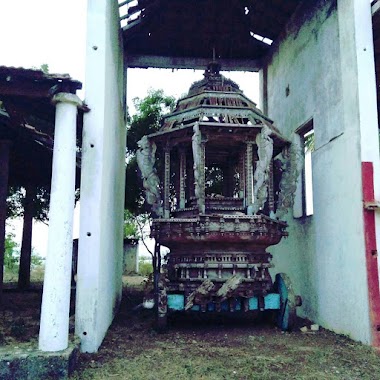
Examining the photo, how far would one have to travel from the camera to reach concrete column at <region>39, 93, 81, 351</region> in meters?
6.23

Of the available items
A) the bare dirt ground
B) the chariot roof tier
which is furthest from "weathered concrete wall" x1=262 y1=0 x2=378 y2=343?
the chariot roof tier

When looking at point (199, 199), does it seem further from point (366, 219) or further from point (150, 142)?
point (366, 219)

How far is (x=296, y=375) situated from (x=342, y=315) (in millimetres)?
2991

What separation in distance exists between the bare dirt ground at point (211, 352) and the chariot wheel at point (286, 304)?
218 millimetres

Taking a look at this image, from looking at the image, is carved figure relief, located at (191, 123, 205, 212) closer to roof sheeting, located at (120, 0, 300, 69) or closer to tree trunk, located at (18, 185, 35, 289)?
roof sheeting, located at (120, 0, 300, 69)

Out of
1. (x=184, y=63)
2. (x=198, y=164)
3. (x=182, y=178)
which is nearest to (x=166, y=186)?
(x=182, y=178)

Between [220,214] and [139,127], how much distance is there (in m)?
8.79

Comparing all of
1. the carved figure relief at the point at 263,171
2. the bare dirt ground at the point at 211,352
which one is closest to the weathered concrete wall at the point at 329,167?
the bare dirt ground at the point at 211,352

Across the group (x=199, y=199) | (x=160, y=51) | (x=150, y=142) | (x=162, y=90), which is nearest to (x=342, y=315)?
(x=199, y=199)

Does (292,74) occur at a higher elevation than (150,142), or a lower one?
higher

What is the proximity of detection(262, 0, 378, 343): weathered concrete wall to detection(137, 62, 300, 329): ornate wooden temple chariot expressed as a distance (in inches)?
36.0

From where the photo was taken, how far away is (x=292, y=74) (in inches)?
482

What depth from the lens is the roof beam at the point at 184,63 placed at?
46.5ft

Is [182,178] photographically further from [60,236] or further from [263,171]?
[60,236]
